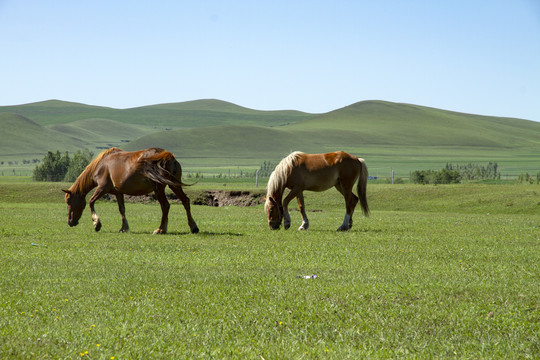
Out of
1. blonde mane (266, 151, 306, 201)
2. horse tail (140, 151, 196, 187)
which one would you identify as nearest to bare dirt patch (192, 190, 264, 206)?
blonde mane (266, 151, 306, 201)

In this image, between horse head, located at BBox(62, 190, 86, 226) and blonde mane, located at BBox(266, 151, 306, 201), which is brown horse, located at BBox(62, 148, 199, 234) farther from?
blonde mane, located at BBox(266, 151, 306, 201)

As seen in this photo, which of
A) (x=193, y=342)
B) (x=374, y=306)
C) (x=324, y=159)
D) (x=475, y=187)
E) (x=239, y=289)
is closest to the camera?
(x=193, y=342)

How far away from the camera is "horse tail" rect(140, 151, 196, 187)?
16.6m

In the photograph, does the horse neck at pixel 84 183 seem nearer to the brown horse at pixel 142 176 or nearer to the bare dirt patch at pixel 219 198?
the brown horse at pixel 142 176

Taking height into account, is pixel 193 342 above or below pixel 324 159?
below

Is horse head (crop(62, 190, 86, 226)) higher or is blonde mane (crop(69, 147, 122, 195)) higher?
blonde mane (crop(69, 147, 122, 195))

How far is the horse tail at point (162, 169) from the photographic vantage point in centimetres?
1662

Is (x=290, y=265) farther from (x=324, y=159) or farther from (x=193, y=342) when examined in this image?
(x=324, y=159)

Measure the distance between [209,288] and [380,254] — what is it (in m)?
4.67

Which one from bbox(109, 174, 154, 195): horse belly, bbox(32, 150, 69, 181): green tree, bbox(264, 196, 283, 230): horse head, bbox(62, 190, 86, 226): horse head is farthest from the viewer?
bbox(32, 150, 69, 181): green tree

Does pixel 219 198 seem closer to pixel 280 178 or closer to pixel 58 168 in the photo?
pixel 280 178

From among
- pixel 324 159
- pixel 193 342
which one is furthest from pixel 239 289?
pixel 324 159

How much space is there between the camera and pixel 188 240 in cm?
1533

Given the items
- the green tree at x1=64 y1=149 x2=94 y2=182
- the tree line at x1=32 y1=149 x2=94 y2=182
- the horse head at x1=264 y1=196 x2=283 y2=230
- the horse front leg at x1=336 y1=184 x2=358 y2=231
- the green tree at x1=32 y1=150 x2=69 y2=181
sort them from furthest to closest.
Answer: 1. the green tree at x1=32 y1=150 x2=69 y2=181
2. the tree line at x1=32 y1=149 x2=94 y2=182
3. the green tree at x1=64 y1=149 x2=94 y2=182
4. the horse front leg at x1=336 y1=184 x2=358 y2=231
5. the horse head at x1=264 y1=196 x2=283 y2=230
